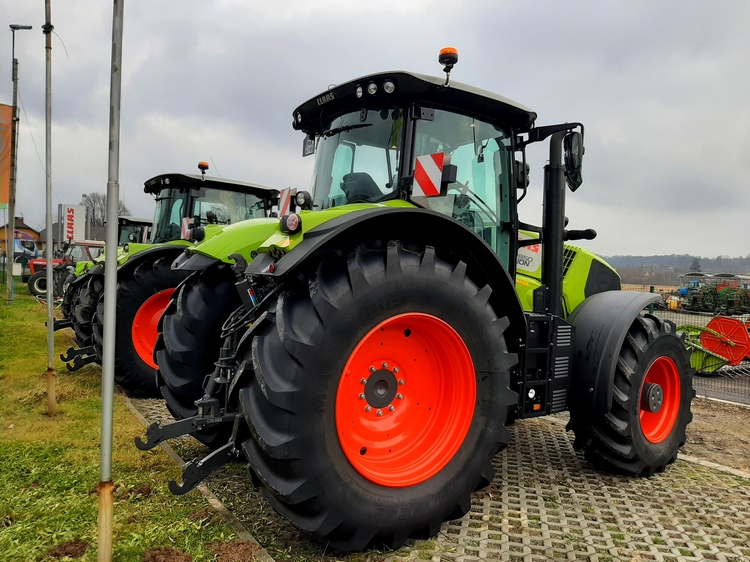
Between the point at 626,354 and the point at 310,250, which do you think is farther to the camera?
the point at 626,354

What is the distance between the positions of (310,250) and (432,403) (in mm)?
1165

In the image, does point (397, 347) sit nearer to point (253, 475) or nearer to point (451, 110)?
point (253, 475)

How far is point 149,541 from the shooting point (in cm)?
254

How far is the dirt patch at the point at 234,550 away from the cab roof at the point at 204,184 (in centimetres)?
583

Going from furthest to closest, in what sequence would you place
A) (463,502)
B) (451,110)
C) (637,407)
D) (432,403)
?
1. (637,407)
2. (451,110)
3. (432,403)
4. (463,502)

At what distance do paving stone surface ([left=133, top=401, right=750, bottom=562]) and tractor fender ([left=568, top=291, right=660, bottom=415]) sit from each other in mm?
565

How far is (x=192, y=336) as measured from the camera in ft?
12.1

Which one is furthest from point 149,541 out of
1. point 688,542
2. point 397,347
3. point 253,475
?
point 688,542

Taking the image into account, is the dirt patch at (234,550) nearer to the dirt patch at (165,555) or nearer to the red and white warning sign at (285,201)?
the dirt patch at (165,555)

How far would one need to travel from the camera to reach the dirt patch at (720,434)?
439 centimetres

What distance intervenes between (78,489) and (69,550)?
808 mm

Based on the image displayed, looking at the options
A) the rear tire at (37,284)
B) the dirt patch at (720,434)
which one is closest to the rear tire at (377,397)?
the dirt patch at (720,434)

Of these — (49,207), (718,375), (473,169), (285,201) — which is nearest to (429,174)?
(473,169)

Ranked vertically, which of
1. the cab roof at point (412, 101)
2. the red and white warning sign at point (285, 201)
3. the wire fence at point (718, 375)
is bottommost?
the wire fence at point (718, 375)
